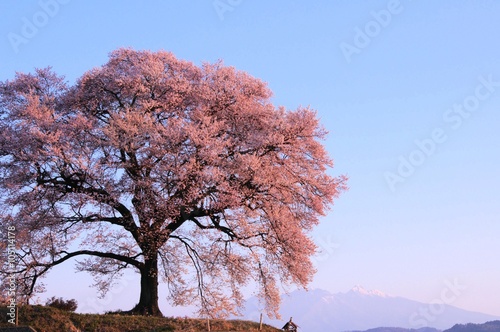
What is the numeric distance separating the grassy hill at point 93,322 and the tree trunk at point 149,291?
312 cm

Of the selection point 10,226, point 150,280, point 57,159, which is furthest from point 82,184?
point 150,280

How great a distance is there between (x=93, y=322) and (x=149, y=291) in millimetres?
5843

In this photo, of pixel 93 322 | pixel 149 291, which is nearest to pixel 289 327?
pixel 149 291

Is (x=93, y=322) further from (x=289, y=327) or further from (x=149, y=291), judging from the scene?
(x=289, y=327)

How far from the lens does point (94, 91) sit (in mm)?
38219

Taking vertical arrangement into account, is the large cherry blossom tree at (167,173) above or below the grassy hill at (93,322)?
above

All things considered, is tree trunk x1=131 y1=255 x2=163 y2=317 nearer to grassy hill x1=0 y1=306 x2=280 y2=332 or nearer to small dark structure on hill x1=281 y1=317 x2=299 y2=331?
grassy hill x1=0 y1=306 x2=280 y2=332

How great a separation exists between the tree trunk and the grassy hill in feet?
10.2

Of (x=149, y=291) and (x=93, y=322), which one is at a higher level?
(x=149, y=291)

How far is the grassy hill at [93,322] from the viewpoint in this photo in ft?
98.7

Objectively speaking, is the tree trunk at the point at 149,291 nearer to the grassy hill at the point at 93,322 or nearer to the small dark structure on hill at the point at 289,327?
the grassy hill at the point at 93,322

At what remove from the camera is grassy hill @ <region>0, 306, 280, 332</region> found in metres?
30.1

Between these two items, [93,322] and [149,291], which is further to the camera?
[149,291]

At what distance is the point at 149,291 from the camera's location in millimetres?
36469
